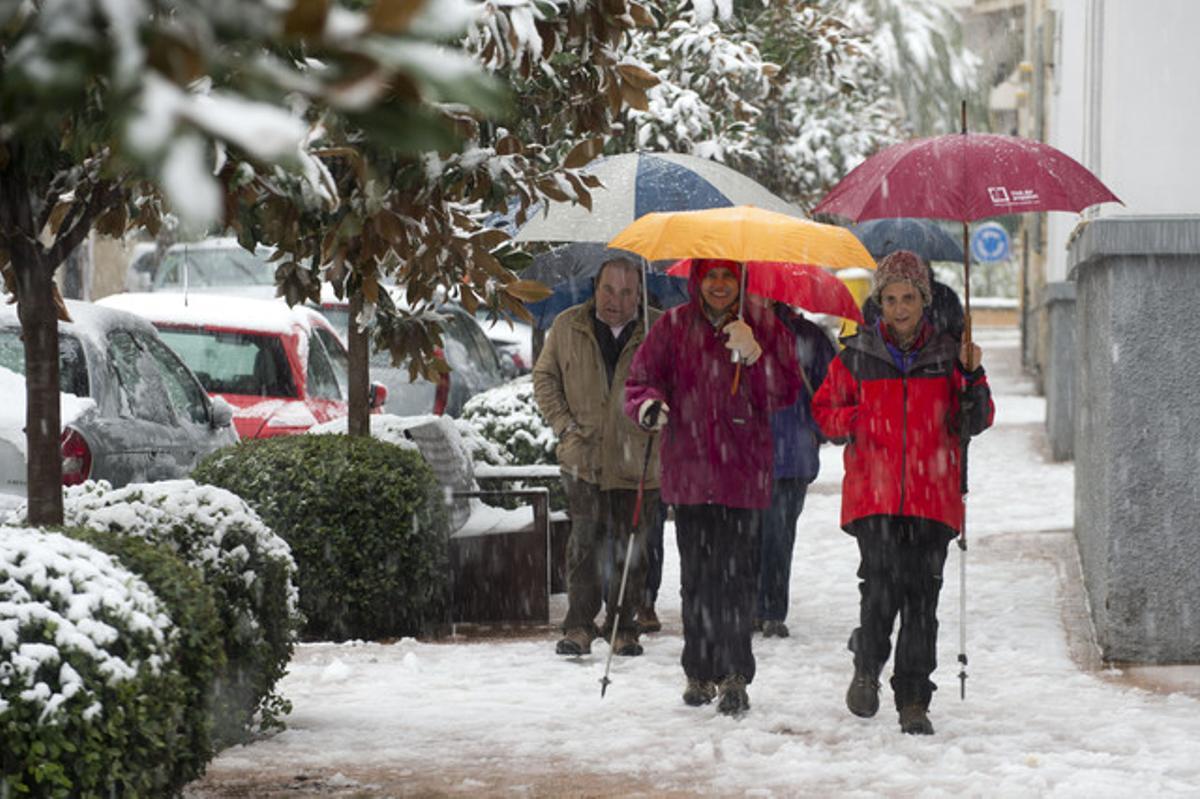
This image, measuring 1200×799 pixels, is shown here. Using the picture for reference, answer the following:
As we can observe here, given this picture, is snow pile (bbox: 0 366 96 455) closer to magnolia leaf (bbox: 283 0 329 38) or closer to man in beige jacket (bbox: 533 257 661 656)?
man in beige jacket (bbox: 533 257 661 656)

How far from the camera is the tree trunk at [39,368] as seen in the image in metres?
5.57

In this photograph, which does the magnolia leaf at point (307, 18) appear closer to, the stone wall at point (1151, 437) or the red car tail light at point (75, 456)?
the stone wall at point (1151, 437)

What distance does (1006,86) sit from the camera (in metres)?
60.2

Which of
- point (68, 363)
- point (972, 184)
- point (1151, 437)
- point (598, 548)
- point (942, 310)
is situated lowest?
point (598, 548)

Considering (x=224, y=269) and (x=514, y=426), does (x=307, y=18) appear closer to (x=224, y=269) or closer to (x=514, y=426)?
(x=514, y=426)

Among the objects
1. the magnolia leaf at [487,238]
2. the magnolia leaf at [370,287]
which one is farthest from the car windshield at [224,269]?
the magnolia leaf at [370,287]

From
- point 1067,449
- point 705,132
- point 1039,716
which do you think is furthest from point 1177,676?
point 1067,449

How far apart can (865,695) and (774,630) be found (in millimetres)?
2379

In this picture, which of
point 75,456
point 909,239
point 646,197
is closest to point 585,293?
point 646,197

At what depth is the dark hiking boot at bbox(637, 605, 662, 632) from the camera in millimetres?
10195

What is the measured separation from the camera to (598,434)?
959cm

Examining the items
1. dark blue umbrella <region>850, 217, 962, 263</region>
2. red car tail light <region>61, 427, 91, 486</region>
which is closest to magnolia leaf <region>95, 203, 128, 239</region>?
red car tail light <region>61, 427, 91, 486</region>

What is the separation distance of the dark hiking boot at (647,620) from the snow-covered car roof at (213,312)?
15.0 ft

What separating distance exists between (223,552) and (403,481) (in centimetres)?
356
